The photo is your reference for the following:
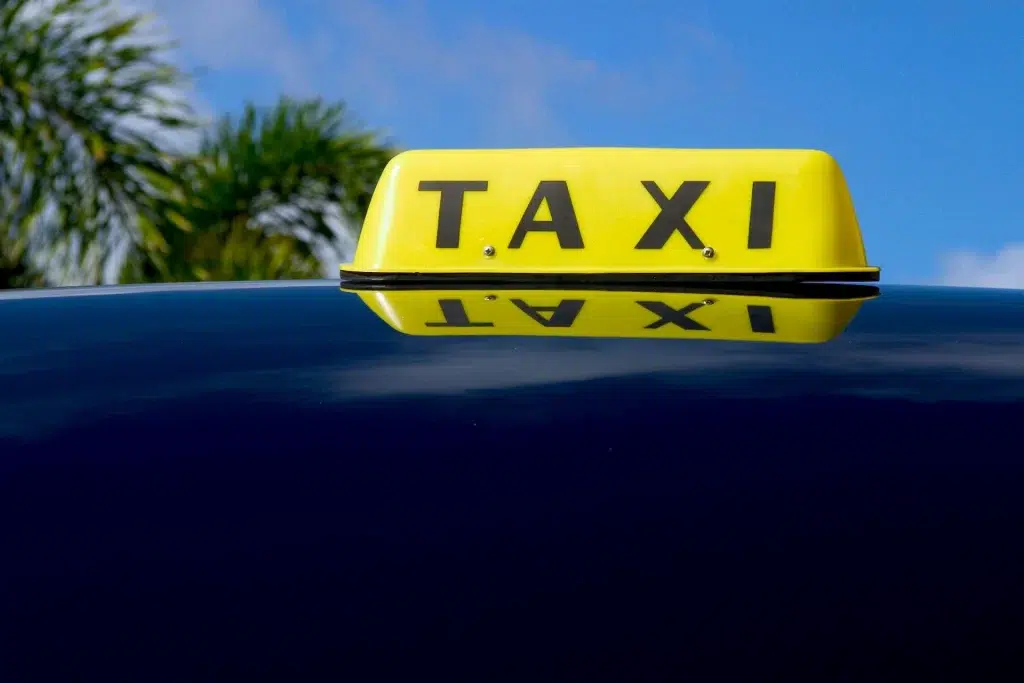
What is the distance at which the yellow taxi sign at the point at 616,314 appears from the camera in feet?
4.74

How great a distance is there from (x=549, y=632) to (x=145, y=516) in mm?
346

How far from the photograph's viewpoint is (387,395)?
1.18m

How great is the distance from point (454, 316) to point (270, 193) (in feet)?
38.8

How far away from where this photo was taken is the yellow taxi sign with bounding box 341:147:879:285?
2467 millimetres

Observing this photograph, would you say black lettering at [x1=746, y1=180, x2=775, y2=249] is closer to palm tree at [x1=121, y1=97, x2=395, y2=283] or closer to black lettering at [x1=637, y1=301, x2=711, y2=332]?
black lettering at [x1=637, y1=301, x2=711, y2=332]

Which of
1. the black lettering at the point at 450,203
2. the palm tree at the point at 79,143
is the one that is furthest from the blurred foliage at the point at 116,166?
the black lettering at the point at 450,203

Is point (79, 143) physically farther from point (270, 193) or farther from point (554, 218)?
point (554, 218)

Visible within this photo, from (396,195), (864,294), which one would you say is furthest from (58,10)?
(864,294)

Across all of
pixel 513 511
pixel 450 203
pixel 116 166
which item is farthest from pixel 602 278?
pixel 116 166

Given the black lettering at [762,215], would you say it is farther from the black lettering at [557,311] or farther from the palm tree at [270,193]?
the palm tree at [270,193]

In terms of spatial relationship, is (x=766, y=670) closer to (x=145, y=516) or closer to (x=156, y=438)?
(x=145, y=516)

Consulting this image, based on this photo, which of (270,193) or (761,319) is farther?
(270,193)

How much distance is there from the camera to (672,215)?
2.50 m

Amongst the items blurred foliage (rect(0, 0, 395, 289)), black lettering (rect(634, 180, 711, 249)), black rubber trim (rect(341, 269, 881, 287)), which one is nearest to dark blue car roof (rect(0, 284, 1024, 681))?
black rubber trim (rect(341, 269, 881, 287))
